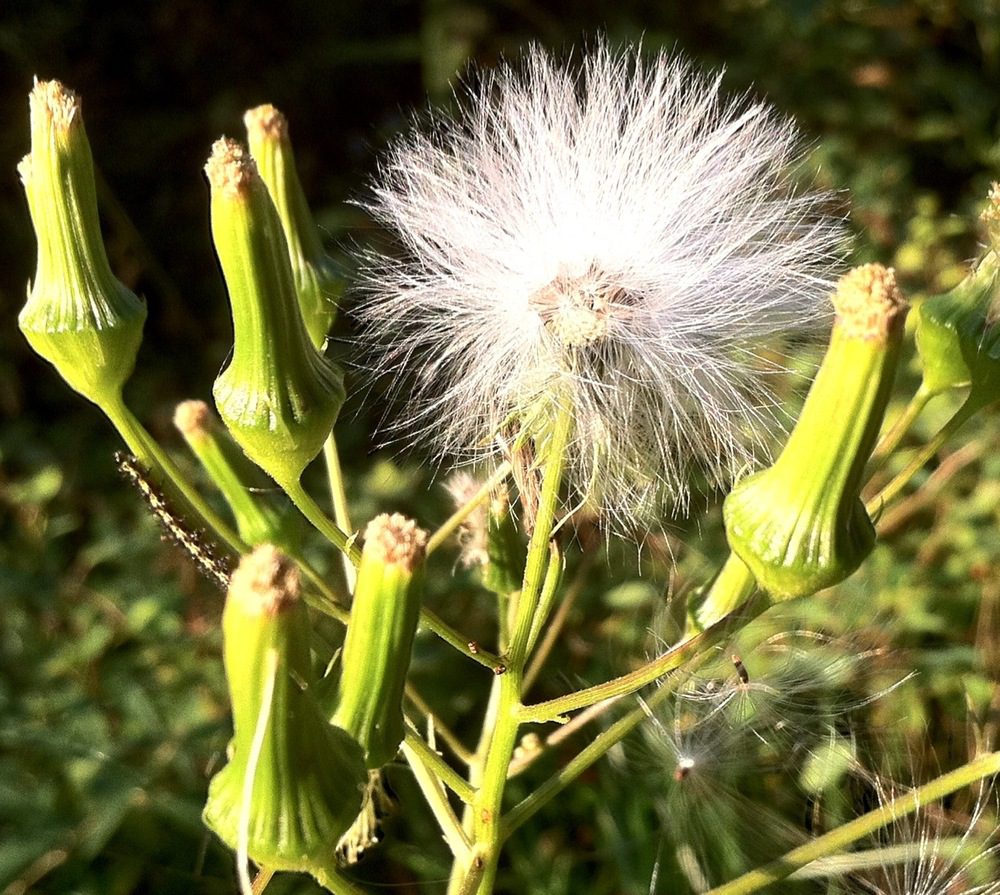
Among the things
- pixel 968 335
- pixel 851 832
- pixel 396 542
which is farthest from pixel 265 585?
pixel 968 335

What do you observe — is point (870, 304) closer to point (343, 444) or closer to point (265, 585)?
point (265, 585)

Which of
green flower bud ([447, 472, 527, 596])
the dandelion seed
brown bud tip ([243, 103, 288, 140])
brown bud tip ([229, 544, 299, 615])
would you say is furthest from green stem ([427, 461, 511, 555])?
the dandelion seed

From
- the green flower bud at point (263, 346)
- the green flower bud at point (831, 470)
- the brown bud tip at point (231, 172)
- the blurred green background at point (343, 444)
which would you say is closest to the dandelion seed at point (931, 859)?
the blurred green background at point (343, 444)

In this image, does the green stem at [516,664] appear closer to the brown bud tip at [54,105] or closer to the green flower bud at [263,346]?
the green flower bud at [263,346]

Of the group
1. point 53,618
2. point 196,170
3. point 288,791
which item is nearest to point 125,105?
point 196,170

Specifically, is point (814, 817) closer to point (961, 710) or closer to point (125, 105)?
point (961, 710)
